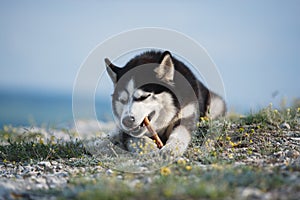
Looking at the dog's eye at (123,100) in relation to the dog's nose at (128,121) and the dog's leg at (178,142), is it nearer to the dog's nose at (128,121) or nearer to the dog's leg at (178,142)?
the dog's nose at (128,121)

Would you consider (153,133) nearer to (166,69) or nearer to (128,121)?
(128,121)

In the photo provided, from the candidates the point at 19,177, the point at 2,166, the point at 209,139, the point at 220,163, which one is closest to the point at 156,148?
the point at 209,139

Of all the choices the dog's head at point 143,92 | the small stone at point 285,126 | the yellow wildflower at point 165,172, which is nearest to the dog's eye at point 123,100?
the dog's head at point 143,92

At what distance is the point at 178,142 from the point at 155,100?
732 mm

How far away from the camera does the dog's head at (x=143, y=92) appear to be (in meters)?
5.54

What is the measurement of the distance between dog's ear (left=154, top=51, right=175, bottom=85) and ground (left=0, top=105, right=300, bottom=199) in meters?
0.88

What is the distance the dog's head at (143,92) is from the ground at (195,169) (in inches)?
24.9

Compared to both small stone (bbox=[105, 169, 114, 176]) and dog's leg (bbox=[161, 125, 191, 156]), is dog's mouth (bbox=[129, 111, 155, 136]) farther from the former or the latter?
small stone (bbox=[105, 169, 114, 176])

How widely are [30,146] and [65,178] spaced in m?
2.18

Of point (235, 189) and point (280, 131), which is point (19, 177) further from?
point (280, 131)

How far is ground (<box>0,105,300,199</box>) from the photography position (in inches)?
124

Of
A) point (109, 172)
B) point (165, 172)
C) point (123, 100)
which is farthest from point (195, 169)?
point (123, 100)

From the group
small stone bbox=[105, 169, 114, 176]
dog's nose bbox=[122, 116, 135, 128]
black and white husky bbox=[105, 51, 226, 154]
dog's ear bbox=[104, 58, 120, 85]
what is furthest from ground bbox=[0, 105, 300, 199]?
dog's ear bbox=[104, 58, 120, 85]

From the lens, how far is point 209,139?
223 inches
